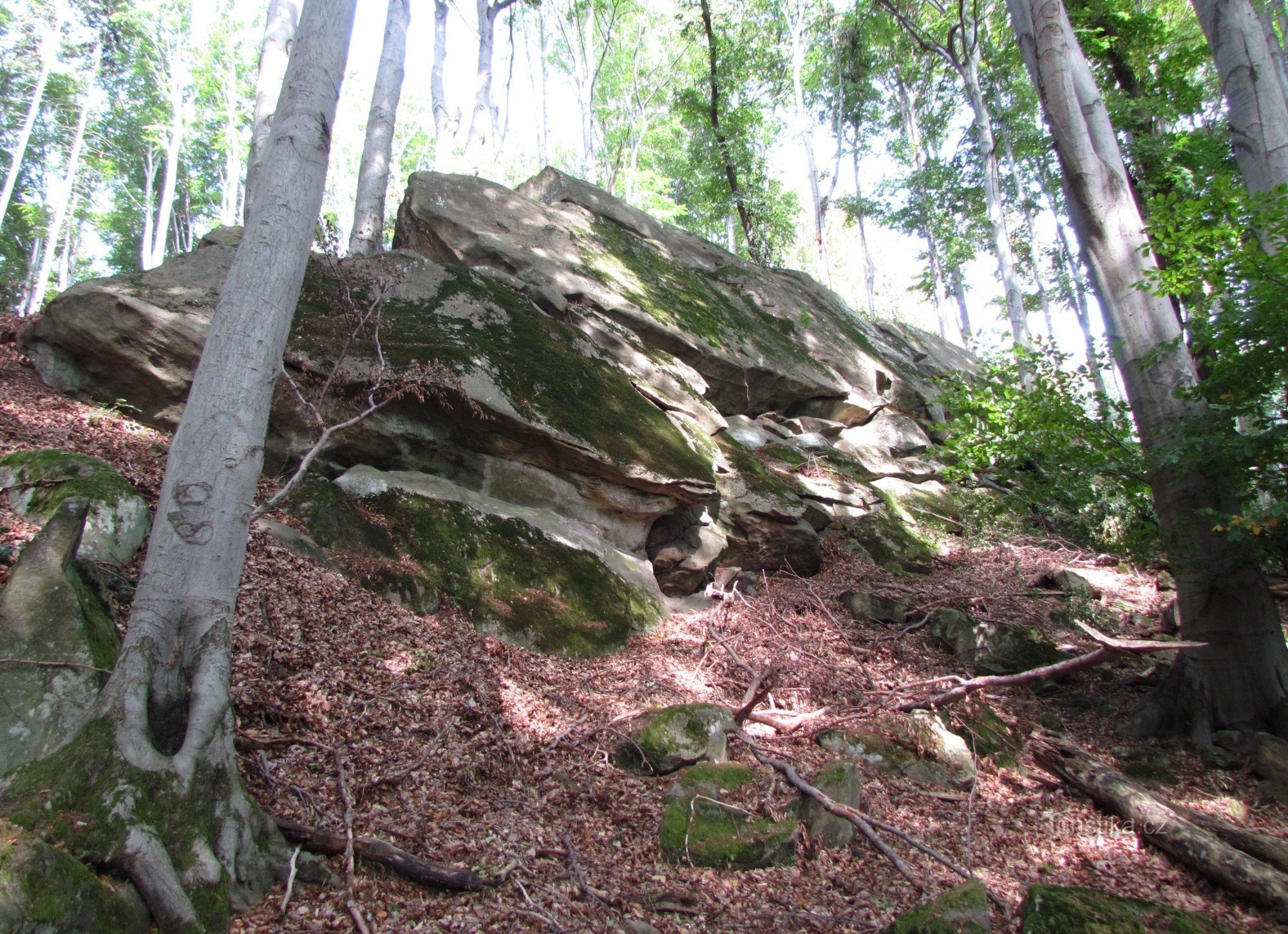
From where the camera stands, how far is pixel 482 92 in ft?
55.8

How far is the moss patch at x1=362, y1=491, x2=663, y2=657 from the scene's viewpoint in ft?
22.1

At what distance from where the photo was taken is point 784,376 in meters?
14.1

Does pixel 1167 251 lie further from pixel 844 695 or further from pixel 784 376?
pixel 784 376

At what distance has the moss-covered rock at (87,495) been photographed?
15.3 feet

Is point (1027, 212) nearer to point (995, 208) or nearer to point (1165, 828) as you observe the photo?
point (995, 208)

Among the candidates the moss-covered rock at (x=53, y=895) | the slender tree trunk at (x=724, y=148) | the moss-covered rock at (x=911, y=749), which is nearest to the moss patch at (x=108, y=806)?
the moss-covered rock at (x=53, y=895)

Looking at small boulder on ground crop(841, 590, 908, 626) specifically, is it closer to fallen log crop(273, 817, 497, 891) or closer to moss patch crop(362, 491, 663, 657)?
moss patch crop(362, 491, 663, 657)

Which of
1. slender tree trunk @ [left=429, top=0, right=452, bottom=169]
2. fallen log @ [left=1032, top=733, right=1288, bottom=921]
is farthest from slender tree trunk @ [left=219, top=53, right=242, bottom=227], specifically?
fallen log @ [left=1032, top=733, right=1288, bottom=921]

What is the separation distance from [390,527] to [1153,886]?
656cm

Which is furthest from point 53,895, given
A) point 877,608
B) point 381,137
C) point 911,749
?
point 381,137

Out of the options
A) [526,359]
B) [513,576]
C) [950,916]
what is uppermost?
[526,359]

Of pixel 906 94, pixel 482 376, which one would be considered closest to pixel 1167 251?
pixel 482 376

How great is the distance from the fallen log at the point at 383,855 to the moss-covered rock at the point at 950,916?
2.15 metres

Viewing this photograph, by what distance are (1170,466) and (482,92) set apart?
54.3 feet
